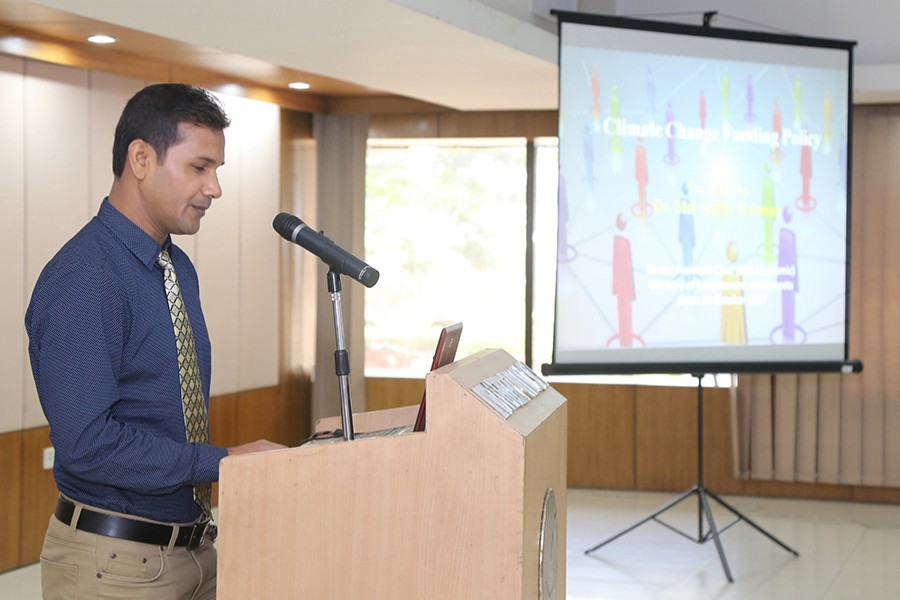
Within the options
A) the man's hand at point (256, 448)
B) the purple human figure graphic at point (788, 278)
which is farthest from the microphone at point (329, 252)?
the purple human figure graphic at point (788, 278)

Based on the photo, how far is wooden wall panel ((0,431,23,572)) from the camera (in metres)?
4.83

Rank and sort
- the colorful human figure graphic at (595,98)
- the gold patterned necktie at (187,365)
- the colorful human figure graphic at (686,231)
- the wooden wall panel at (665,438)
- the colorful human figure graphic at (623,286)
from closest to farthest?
the gold patterned necktie at (187,365)
the colorful human figure graphic at (595,98)
the colorful human figure graphic at (623,286)
the colorful human figure graphic at (686,231)
the wooden wall panel at (665,438)

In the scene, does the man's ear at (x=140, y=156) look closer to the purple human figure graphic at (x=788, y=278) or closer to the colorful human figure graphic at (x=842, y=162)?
the purple human figure graphic at (x=788, y=278)

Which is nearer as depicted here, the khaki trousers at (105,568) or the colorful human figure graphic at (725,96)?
the khaki trousers at (105,568)

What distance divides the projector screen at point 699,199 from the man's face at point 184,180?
2.88m

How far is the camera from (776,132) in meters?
4.89

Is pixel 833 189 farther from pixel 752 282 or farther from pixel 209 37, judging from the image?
pixel 209 37

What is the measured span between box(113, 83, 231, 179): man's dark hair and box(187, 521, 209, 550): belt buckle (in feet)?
2.03

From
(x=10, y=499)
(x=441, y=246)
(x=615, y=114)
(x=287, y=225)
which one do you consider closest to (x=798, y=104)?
(x=615, y=114)

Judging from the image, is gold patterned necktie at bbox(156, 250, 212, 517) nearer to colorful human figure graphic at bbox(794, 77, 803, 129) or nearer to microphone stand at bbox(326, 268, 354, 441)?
microphone stand at bbox(326, 268, 354, 441)

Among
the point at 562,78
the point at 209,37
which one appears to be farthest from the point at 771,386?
the point at 209,37

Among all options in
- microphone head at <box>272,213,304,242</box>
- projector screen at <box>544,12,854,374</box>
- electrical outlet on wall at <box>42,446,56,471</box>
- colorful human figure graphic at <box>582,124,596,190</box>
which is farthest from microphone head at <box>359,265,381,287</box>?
electrical outlet on wall at <box>42,446,56,471</box>

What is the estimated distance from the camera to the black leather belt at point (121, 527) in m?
1.67

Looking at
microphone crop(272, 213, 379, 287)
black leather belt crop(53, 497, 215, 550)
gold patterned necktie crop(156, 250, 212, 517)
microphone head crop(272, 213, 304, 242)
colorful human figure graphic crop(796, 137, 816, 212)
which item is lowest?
black leather belt crop(53, 497, 215, 550)
